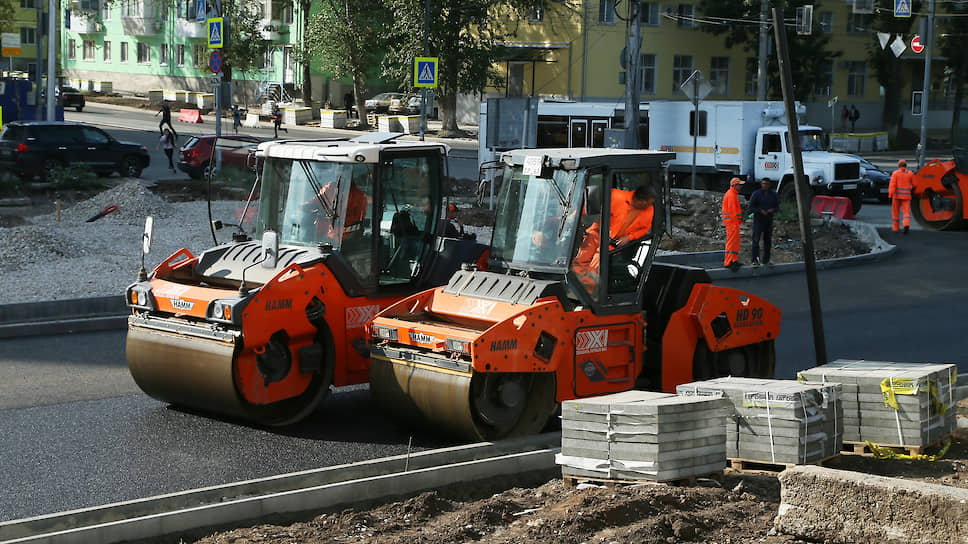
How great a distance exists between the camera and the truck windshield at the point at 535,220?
397 inches

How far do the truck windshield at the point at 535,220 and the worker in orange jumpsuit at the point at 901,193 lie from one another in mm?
18355

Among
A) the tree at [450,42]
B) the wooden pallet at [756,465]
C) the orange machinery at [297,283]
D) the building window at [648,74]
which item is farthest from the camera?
the building window at [648,74]

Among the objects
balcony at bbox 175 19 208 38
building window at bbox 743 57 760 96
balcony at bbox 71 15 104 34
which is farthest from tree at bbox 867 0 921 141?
balcony at bbox 71 15 104 34

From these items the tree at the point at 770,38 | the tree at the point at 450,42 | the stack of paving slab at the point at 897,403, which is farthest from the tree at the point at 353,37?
the stack of paving slab at the point at 897,403

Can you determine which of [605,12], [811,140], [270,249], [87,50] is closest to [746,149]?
[811,140]

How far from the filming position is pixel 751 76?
2554 inches

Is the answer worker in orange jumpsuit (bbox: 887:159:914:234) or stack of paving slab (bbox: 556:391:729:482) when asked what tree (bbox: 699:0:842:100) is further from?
stack of paving slab (bbox: 556:391:729:482)

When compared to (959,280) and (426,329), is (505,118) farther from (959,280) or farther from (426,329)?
(426,329)

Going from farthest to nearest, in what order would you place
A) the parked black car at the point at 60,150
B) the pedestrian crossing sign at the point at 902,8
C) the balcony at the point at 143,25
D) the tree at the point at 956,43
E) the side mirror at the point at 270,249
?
1. the balcony at the point at 143,25
2. the tree at the point at 956,43
3. the parked black car at the point at 60,150
4. the pedestrian crossing sign at the point at 902,8
5. the side mirror at the point at 270,249

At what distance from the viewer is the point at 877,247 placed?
24719 mm

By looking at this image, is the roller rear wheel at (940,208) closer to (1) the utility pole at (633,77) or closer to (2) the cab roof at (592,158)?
(1) the utility pole at (633,77)

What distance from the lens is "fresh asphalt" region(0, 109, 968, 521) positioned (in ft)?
29.3

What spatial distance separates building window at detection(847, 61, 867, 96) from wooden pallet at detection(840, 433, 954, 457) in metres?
62.2

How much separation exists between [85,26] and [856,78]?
5285 cm
